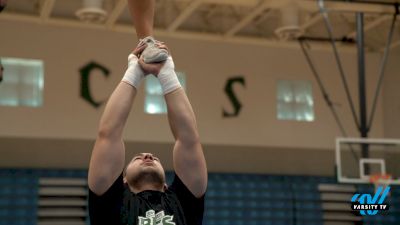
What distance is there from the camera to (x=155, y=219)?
3.24m

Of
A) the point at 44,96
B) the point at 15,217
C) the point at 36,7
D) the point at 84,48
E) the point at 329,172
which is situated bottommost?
the point at 15,217

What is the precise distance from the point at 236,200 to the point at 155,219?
11.9 metres

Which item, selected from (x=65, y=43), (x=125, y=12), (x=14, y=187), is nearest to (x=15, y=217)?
(x=14, y=187)

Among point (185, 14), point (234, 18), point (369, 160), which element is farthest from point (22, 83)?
point (369, 160)

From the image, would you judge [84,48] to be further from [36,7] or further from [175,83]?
[175,83]

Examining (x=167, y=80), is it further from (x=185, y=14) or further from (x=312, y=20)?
(x=312, y=20)

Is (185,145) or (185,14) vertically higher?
(185,14)

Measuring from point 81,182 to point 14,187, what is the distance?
152 cm

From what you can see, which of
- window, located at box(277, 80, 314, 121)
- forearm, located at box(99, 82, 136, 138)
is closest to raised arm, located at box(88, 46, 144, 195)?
forearm, located at box(99, 82, 136, 138)

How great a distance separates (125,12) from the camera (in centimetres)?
1495

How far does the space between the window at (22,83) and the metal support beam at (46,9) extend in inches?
41.0

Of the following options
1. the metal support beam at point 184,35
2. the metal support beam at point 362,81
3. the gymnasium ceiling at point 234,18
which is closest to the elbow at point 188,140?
the gymnasium ceiling at point 234,18

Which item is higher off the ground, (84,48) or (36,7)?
(36,7)

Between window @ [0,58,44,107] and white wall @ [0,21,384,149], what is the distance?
0.16m
